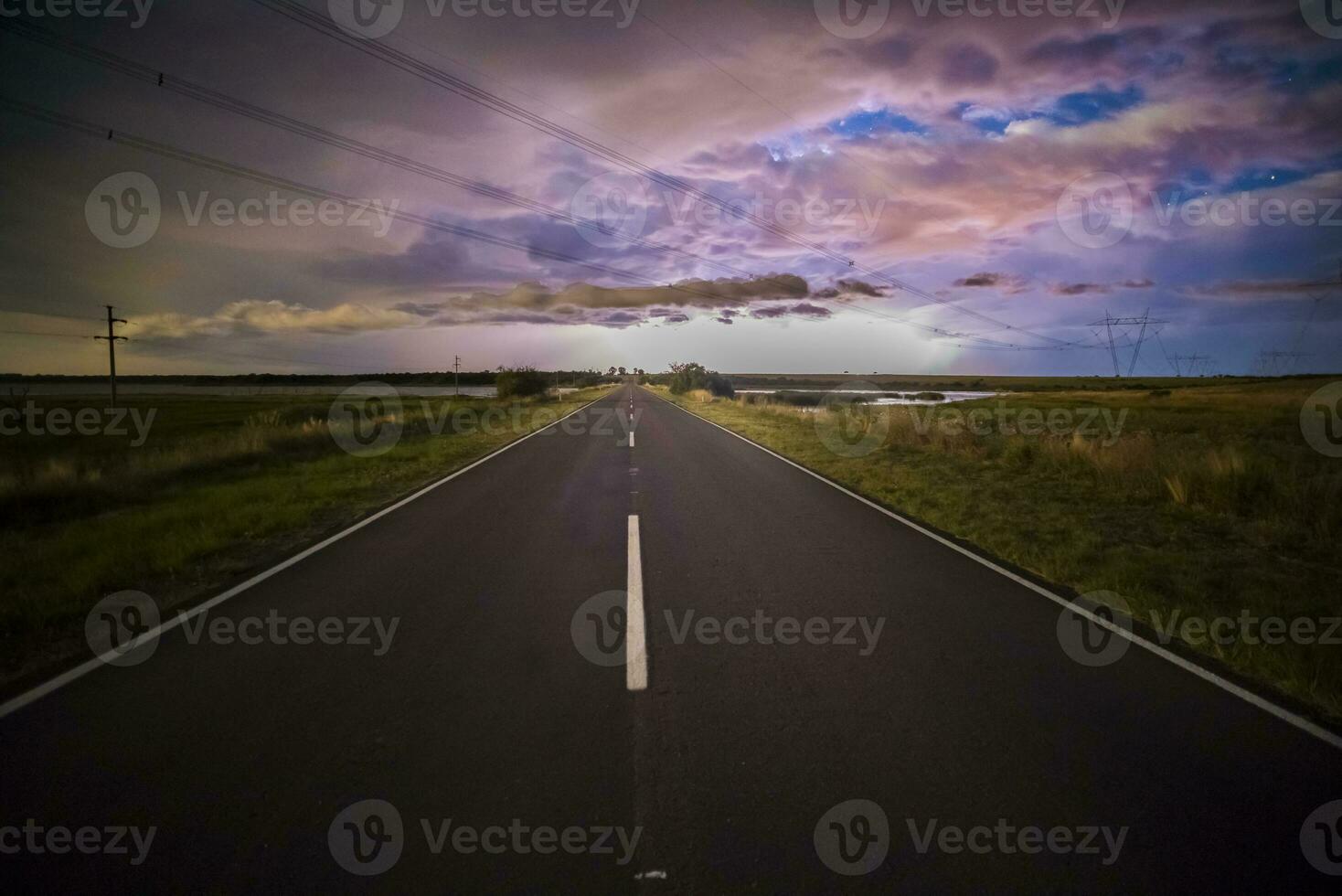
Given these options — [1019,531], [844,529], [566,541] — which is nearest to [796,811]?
[566,541]

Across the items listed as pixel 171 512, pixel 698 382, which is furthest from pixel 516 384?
pixel 171 512

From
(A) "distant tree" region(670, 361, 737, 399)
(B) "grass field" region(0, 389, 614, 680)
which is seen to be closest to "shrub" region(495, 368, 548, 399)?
(A) "distant tree" region(670, 361, 737, 399)

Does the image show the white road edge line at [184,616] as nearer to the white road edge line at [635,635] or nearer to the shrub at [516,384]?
the white road edge line at [635,635]

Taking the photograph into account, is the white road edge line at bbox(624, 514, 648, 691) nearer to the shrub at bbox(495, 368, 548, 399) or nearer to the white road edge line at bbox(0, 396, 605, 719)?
the white road edge line at bbox(0, 396, 605, 719)

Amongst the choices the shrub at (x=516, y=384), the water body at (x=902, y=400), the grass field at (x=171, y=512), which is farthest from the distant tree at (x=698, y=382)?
the grass field at (x=171, y=512)

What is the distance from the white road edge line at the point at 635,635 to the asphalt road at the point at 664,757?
9cm

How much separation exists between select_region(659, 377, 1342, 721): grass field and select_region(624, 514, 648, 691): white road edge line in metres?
4.40

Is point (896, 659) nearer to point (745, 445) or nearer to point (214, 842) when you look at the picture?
point (214, 842)

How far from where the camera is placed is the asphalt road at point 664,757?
2.44 meters

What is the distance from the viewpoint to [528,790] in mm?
2822

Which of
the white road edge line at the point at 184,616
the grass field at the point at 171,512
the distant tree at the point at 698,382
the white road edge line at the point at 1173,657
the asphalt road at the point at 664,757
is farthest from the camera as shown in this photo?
the distant tree at the point at 698,382

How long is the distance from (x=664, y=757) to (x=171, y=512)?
33.9 feet

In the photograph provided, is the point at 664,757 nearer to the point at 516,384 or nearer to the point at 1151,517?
the point at 1151,517

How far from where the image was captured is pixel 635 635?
4.65 meters
